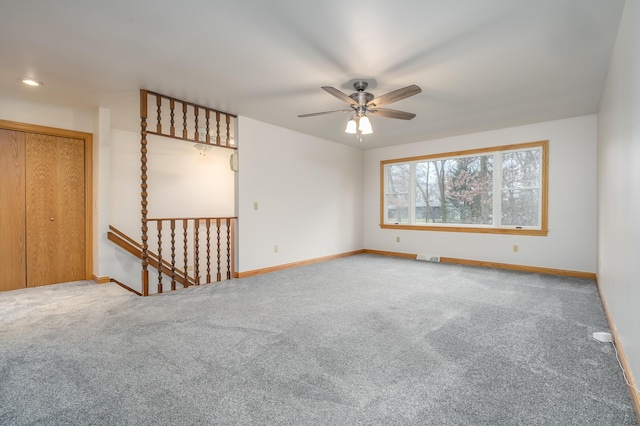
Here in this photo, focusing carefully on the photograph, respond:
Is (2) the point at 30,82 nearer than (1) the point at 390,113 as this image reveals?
Yes

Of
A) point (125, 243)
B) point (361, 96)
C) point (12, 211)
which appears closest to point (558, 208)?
point (361, 96)

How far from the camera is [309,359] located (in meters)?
1.93

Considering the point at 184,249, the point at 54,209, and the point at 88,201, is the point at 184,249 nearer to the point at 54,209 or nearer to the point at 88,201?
the point at 88,201

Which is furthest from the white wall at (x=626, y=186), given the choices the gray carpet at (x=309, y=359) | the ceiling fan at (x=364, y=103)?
the ceiling fan at (x=364, y=103)

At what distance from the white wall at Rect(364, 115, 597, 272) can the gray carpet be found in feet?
3.67

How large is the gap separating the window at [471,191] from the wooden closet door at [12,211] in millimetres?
5628

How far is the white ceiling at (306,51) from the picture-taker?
2.00 metres

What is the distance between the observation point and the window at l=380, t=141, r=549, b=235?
467 cm

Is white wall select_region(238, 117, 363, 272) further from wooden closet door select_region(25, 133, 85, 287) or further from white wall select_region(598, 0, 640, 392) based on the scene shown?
white wall select_region(598, 0, 640, 392)

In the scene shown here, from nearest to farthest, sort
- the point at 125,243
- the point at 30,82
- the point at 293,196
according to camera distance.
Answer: the point at 30,82 → the point at 125,243 → the point at 293,196

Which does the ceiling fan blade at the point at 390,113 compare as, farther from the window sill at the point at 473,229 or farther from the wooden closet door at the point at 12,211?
the wooden closet door at the point at 12,211

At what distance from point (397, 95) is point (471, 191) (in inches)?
126

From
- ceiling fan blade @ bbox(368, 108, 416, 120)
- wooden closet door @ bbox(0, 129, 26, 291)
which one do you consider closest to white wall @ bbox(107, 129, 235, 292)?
wooden closet door @ bbox(0, 129, 26, 291)

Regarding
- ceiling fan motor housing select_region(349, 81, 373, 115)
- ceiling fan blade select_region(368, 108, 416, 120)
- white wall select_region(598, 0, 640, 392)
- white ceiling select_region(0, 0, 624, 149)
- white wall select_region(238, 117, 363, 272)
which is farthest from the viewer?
white wall select_region(238, 117, 363, 272)
